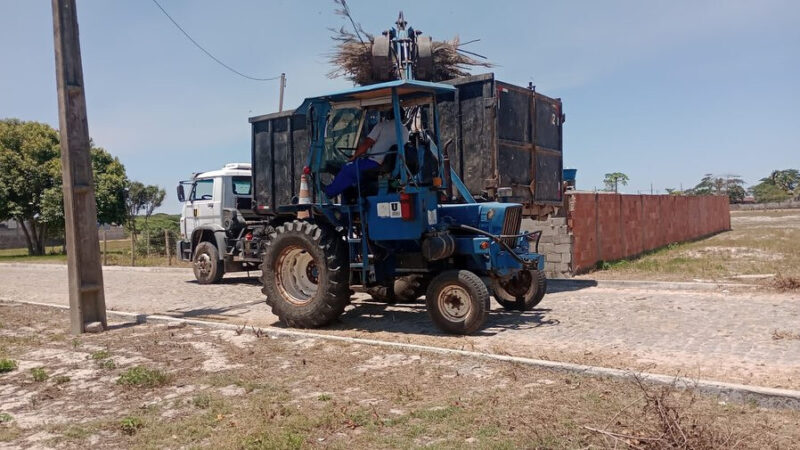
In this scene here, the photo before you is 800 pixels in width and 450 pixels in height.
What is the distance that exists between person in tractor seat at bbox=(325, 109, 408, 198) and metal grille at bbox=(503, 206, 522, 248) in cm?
162

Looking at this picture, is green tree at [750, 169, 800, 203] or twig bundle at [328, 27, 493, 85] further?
green tree at [750, 169, 800, 203]

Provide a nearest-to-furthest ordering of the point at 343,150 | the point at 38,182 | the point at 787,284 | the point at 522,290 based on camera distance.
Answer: the point at 343,150 < the point at 522,290 < the point at 787,284 < the point at 38,182

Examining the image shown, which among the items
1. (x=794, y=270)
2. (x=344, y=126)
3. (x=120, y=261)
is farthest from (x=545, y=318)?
(x=120, y=261)

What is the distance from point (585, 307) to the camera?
9.24 metres

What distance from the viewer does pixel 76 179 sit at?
331 inches

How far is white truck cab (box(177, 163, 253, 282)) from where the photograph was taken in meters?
14.6

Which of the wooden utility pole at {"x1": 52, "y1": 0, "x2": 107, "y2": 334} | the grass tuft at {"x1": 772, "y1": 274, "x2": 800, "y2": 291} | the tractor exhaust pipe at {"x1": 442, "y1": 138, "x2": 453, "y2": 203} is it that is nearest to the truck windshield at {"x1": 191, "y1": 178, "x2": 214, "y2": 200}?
the wooden utility pole at {"x1": 52, "y1": 0, "x2": 107, "y2": 334}

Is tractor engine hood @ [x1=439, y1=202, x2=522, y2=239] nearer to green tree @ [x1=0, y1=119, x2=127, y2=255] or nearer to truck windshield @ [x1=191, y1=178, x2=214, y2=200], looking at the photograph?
truck windshield @ [x1=191, y1=178, x2=214, y2=200]

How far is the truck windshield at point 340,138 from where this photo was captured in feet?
27.4

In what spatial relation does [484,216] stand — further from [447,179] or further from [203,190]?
[203,190]

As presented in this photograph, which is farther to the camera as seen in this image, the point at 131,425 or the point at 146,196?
the point at 146,196

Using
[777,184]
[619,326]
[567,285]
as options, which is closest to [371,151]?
[619,326]

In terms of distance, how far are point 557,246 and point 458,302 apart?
6.85 m

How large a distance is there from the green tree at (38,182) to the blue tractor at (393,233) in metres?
29.1
